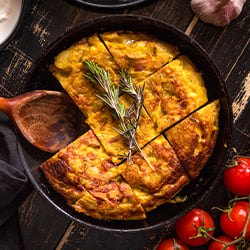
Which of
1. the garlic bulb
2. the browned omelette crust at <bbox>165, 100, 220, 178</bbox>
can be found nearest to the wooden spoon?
the browned omelette crust at <bbox>165, 100, 220, 178</bbox>

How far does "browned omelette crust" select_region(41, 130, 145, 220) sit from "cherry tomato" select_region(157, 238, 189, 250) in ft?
1.91

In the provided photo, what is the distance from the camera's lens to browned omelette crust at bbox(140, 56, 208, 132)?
277cm

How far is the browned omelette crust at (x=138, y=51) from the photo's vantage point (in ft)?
Result: 9.21

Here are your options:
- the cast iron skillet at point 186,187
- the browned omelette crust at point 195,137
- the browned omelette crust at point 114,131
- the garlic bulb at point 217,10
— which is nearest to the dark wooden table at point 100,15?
the garlic bulb at point 217,10

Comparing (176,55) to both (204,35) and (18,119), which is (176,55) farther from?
(18,119)

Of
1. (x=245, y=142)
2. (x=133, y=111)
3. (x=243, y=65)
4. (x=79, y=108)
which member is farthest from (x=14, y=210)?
(x=243, y=65)

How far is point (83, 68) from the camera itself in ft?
9.32

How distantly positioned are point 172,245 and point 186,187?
0.67 metres

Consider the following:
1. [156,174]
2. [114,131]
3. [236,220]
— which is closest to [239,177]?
[236,220]

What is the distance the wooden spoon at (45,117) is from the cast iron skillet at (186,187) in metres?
0.14

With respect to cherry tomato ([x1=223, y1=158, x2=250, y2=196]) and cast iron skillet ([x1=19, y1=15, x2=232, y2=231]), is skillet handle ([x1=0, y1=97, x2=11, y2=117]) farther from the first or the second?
cherry tomato ([x1=223, y1=158, x2=250, y2=196])

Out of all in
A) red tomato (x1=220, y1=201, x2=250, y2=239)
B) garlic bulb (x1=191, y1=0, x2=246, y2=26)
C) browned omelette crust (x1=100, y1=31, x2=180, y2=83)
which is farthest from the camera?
red tomato (x1=220, y1=201, x2=250, y2=239)

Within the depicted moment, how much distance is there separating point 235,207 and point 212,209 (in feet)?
0.84

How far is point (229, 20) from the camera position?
3066 millimetres
